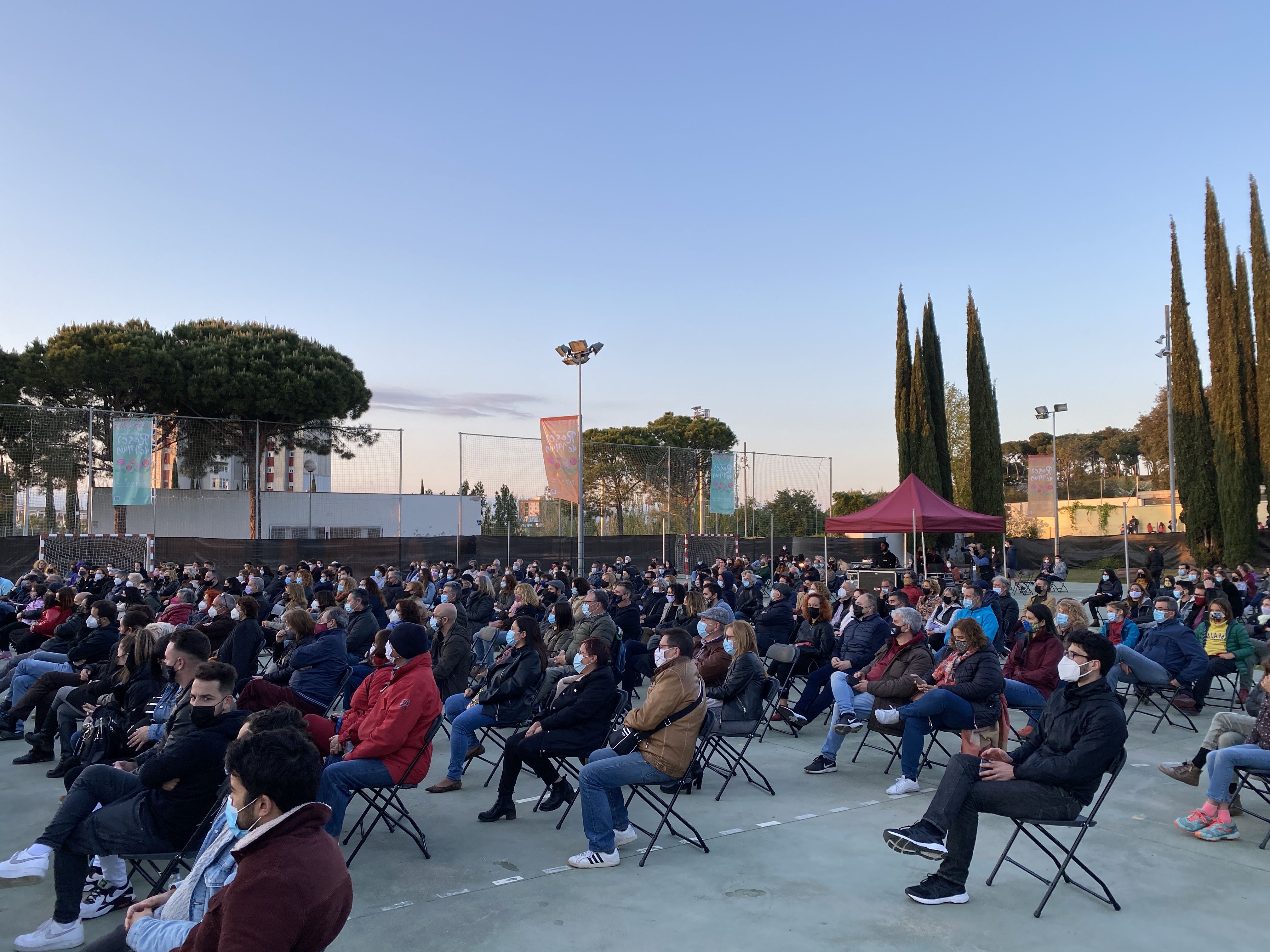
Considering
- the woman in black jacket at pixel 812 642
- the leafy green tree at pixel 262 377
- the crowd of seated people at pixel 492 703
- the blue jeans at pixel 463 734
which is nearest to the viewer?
the crowd of seated people at pixel 492 703

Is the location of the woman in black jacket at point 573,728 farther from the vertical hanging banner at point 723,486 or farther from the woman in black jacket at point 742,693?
the vertical hanging banner at point 723,486

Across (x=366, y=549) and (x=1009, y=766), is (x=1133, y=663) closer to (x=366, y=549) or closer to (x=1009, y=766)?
(x=1009, y=766)

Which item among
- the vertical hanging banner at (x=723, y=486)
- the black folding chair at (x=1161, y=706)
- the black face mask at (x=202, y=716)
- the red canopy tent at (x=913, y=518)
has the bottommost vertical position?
the black folding chair at (x=1161, y=706)

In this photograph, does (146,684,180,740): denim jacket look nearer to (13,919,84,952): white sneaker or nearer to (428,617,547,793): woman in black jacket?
(13,919,84,952): white sneaker

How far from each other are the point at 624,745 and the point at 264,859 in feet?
9.34

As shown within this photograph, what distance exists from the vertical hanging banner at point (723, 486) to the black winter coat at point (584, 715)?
19.3 meters

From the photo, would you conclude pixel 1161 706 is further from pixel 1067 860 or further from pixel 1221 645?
pixel 1067 860

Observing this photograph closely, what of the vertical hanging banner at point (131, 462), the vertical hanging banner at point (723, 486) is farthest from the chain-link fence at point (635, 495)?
the vertical hanging banner at point (131, 462)

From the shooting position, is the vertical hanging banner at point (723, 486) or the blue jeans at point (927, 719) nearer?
the blue jeans at point (927, 719)

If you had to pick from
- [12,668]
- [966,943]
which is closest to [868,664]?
[966,943]

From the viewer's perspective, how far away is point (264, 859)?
2160 millimetres

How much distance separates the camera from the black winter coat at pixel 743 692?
6133mm

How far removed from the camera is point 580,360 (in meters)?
20.2

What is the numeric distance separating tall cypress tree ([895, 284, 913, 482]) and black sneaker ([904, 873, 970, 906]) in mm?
30888
